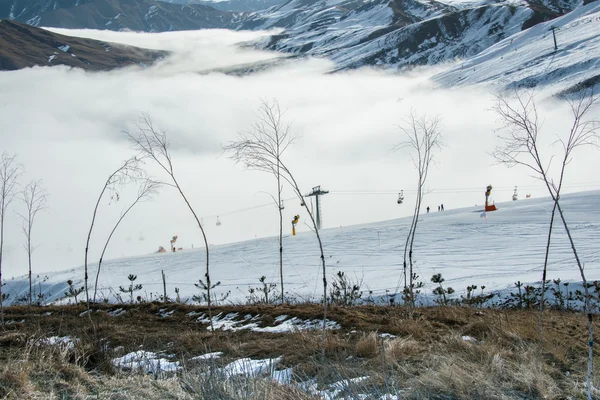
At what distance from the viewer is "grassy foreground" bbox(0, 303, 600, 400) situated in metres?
5.16

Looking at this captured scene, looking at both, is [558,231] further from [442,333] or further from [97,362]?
[97,362]

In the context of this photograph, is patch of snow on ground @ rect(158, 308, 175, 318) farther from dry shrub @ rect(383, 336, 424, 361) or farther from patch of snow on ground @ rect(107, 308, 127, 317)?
dry shrub @ rect(383, 336, 424, 361)

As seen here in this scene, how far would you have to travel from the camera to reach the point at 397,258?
26.4m

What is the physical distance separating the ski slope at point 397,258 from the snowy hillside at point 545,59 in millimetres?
46999

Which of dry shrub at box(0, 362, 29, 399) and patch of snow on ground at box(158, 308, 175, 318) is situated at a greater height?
dry shrub at box(0, 362, 29, 399)

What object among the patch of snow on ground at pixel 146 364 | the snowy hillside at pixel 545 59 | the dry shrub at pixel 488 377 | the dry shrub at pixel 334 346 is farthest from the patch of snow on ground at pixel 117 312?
the snowy hillside at pixel 545 59

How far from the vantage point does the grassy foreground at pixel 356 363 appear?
203 inches

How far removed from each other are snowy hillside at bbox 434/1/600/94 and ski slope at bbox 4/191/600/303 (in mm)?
46999

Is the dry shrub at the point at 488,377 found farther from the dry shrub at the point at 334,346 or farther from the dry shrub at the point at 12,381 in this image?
the dry shrub at the point at 12,381

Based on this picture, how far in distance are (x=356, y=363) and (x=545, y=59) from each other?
348ft

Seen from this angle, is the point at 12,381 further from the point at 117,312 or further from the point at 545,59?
the point at 545,59

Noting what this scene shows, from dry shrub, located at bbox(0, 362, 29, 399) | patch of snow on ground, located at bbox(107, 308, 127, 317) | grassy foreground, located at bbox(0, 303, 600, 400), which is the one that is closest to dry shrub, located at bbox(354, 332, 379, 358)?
grassy foreground, located at bbox(0, 303, 600, 400)

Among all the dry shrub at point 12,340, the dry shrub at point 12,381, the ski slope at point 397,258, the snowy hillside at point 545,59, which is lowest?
the ski slope at point 397,258

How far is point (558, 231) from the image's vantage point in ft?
85.7
